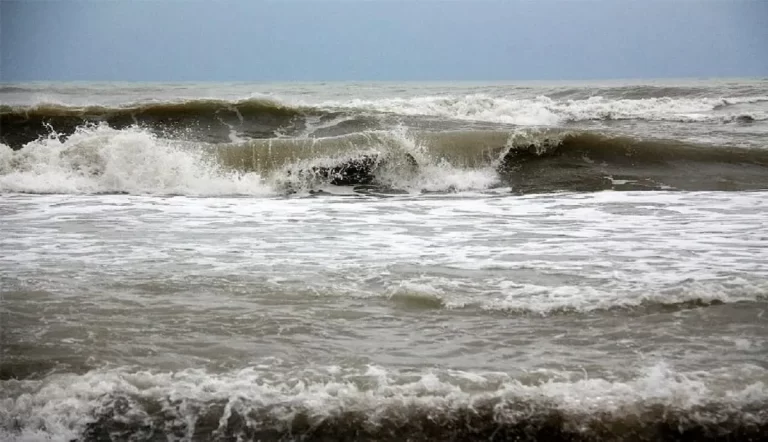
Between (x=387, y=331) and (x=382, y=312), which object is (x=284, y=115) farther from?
(x=387, y=331)

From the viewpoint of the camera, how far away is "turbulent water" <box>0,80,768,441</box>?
2338mm

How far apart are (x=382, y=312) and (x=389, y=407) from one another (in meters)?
1.05

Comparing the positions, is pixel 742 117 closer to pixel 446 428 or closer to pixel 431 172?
pixel 431 172

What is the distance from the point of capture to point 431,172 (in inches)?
392

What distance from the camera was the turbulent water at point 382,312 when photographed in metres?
2.34

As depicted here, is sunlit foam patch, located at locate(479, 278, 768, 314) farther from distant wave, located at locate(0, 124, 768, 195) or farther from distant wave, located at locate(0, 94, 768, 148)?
distant wave, located at locate(0, 94, 768, 148)

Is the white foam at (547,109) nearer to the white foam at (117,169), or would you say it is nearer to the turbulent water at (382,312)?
the white foam at (117,169)

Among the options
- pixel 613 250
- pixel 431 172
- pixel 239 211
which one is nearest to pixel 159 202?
pixel 239 211

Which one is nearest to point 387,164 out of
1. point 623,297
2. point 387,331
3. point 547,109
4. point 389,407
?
point 623,297

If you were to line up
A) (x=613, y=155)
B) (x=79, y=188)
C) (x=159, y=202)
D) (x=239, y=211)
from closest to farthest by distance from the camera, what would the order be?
(x=239, y=211) → (x=159, y=202) → (x=79, y=188) → (x=613, y=155)

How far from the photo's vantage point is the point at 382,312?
11.2 feet

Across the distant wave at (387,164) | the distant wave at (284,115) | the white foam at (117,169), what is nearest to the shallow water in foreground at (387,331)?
the white foam at (117,169)

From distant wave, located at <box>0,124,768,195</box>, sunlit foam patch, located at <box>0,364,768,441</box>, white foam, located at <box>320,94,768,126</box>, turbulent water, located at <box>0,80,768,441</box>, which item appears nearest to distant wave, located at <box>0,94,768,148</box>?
white foam, located at <box>320,94,768,126</box>

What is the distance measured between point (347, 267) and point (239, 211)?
296 centimetres
